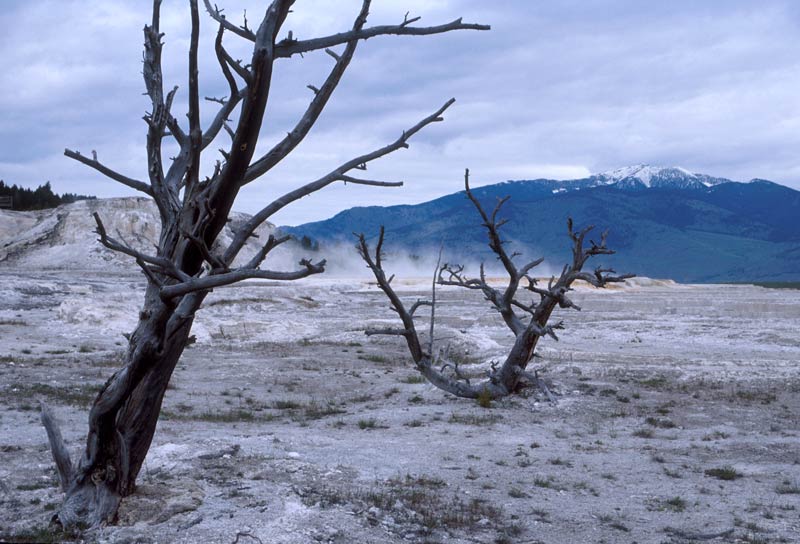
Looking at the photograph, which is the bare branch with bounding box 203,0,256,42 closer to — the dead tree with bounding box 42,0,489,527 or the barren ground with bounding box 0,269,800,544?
the dead tree with bounding box 42,0,489,527

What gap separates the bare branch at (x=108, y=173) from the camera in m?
5.70

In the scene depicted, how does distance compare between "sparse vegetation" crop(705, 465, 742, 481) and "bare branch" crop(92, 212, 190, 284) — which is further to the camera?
"sparse vegetation" crop(705, 465, 742, 481)

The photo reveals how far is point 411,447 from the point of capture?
10.6 m

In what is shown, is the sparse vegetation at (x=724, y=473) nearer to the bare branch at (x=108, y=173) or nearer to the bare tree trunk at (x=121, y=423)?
the bare tree trunk at (x=121, y=423)

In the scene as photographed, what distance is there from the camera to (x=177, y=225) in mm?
6215

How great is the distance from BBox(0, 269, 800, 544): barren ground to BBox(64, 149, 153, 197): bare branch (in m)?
2.64

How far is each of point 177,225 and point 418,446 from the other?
5635 millimetres

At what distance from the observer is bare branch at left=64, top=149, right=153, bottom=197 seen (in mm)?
5703

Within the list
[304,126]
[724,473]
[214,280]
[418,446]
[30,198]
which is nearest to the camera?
[214,280]

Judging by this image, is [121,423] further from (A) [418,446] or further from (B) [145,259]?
(A) [418,446]

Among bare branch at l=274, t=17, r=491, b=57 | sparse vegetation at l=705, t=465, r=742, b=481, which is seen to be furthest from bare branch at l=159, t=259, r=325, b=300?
sparse vegetation at l=705, t=465, r=742, b=481

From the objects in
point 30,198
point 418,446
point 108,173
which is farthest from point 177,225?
point 30,198

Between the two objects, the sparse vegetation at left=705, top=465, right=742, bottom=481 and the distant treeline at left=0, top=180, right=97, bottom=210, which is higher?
the distant treeline at left=0, top=180, right=97, bottom=210

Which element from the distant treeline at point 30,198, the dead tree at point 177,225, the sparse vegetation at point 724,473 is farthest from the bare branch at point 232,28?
the distant treeline at point 30,198
